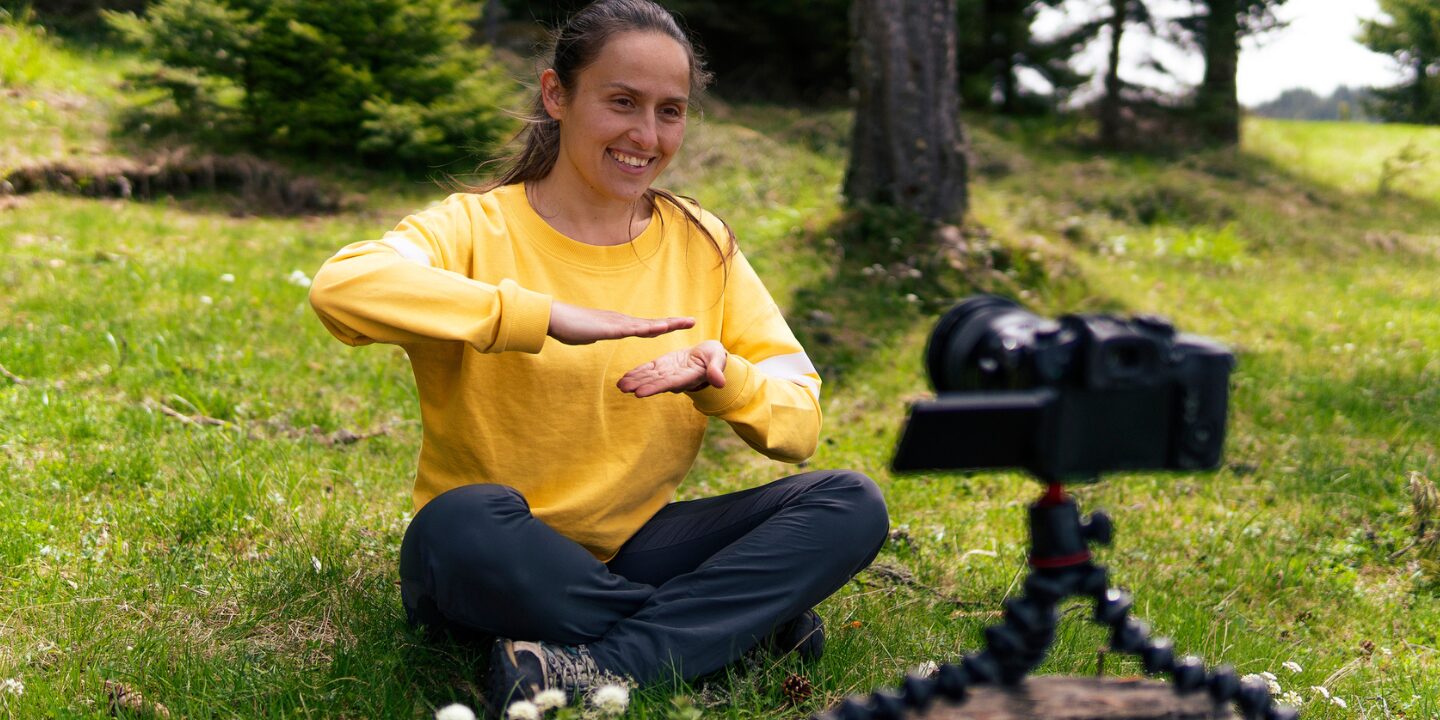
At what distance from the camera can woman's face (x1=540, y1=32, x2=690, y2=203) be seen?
8.50 feet

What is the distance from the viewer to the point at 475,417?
99.7 inches

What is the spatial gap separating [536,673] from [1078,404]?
119 cm

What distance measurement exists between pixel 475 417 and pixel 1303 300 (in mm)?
6680

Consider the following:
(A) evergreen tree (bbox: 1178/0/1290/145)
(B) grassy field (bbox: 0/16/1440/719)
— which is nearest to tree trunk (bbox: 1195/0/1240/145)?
(A) evergreen tree (bbox: 1178/0/1290/145)

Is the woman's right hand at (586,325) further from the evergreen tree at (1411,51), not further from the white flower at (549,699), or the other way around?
the evergreen tree at (1411,51)

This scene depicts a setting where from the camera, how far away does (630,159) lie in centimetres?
264

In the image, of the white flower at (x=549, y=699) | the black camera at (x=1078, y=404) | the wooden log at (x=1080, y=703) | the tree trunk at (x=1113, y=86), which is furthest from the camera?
the tree trunk at (x=1113, y=86)

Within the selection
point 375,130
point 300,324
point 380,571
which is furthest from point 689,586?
point 375,130

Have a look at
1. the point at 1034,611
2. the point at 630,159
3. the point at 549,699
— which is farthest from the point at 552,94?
the point at 1034,611

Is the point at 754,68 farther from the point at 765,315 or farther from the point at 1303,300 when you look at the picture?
the point at 765,315

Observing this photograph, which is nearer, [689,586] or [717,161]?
[689,586]

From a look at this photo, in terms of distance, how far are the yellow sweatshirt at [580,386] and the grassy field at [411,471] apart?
0.43 m

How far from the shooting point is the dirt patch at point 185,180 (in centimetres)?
728

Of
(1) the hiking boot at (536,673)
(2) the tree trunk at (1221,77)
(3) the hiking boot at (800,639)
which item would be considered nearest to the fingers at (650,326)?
(1) the hiking boot at (536,673)
